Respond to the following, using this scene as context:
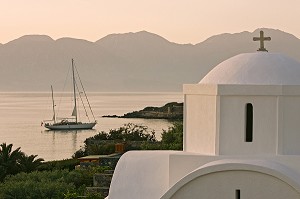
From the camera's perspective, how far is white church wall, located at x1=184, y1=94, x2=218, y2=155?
10.4m

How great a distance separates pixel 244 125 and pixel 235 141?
29cm

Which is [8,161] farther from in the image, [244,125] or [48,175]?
[244,125]

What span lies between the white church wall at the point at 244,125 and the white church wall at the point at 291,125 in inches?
5.9

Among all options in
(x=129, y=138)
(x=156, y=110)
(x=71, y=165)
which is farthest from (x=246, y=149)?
(x=156, y=110)

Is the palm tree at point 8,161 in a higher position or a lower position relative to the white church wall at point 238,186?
lower

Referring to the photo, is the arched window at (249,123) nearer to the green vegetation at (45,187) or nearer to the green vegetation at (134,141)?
the green vegetation at (45,187)

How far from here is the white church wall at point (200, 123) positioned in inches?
409

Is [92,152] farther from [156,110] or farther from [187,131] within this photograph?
[156,110]

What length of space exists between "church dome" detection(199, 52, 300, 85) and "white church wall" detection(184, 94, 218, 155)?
391 millimetres

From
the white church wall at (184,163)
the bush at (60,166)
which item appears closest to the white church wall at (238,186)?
the white church wall at (184,163)

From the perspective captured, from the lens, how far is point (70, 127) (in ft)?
263

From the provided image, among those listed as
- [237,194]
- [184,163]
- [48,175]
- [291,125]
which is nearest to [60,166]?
[48,175]

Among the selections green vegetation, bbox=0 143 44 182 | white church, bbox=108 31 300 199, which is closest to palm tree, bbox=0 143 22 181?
green vegetation, bbox=0 143 44 182

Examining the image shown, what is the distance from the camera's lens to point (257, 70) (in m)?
10.5
